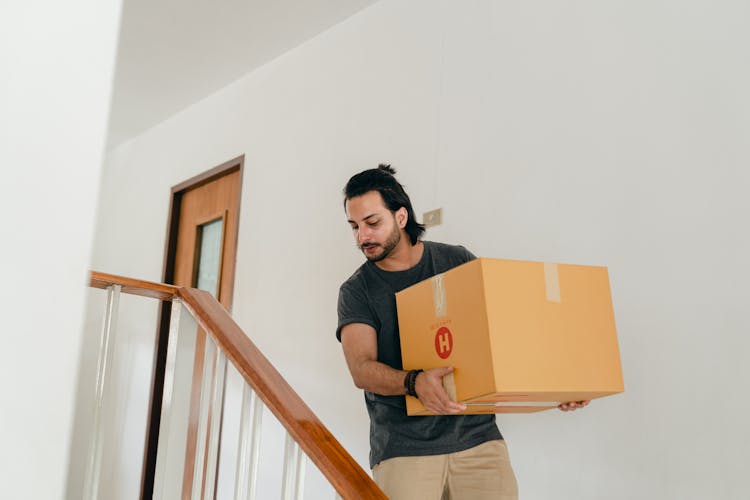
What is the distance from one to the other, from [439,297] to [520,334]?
21 cm

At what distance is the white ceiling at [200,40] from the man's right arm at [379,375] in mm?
1978

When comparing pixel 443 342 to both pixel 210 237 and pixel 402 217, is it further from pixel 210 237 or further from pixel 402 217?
pixel 210 237

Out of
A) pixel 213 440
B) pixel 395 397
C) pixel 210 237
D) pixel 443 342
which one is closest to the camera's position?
pixel 443 342

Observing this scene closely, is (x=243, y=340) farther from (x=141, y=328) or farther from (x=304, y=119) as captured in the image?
(x=141, y=328)

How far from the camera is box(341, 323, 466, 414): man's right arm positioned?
1.58 metres

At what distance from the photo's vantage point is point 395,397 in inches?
71.9

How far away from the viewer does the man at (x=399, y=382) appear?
1.74m

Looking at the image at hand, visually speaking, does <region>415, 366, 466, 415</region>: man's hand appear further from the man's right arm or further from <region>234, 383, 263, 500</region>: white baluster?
<region>234, 383, 263, 500</region>: white baluster

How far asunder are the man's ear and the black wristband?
48cm

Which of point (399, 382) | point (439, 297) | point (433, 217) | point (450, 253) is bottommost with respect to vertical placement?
point (399, 382)

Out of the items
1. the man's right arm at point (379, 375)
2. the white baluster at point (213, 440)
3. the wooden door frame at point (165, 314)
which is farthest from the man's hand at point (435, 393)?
the wooden door frame at point (165, 314)

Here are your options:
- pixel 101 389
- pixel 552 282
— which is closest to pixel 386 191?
pixel 552 282

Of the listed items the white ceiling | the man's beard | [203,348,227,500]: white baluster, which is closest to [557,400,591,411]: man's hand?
the man's beard

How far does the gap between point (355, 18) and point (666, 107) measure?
1.69 m
